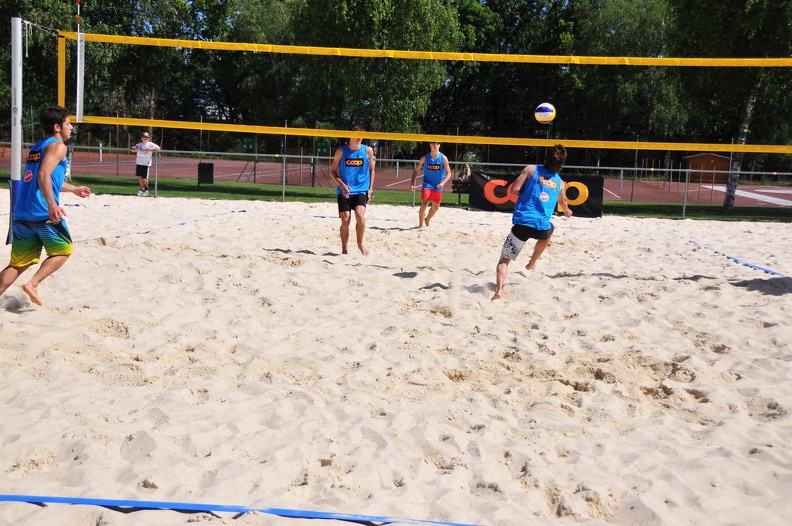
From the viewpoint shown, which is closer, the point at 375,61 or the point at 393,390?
the point at 393,390

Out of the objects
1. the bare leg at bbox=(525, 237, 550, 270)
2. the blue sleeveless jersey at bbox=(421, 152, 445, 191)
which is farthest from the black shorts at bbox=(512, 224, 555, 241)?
the blue sleeveless jersey at bbox=(421, 152, 445, 191)

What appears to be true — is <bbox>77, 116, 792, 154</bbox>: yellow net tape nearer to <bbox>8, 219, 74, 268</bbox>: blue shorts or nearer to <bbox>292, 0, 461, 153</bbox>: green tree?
<bbox>8, 219, 74, 268</bbox>: blue shorts

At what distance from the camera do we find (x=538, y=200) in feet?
19.7

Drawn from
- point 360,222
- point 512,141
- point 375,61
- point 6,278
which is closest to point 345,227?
point 360,222

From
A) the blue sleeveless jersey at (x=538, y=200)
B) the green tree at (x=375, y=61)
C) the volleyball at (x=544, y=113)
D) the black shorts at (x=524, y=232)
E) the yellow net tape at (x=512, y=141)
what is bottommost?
the black shorts at (x=524, y=232)

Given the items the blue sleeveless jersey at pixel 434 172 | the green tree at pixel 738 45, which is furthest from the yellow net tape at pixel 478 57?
the green tree at pixel 738 45

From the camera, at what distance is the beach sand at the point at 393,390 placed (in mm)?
2613

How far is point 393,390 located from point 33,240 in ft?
9.08

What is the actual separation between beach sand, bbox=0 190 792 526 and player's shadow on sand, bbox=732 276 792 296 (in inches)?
1.3

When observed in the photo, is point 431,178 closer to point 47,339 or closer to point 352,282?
point 352,282

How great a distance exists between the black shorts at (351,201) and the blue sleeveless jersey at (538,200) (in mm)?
2048

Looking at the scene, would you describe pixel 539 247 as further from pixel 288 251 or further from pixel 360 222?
pixel 288 251

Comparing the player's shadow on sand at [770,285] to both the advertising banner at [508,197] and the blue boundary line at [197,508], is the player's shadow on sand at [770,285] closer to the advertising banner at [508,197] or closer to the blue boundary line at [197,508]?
the blue boundary line at [197,508]

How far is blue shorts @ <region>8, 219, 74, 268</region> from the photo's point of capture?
15.8 feet
